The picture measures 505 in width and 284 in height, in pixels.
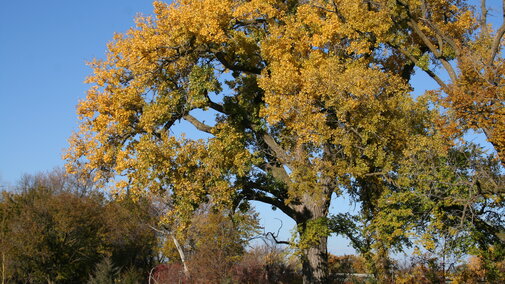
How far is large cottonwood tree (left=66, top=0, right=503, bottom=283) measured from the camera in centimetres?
1631

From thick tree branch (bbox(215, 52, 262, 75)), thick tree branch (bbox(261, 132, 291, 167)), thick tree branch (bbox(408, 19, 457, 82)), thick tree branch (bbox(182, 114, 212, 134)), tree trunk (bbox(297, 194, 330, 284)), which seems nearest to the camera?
thick tree branch (bbox(408, 19, 457, 82))

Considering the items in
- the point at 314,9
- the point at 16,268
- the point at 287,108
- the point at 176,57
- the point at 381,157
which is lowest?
the point at 16,268

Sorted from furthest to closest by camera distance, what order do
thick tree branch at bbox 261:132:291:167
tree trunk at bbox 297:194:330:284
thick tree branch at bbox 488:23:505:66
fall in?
1. tree trunk at bbox 297:194:330:284
2. thick tree branch at bbox 261:132:291:167
3. thick tree branch at bbox 488:23:505:66

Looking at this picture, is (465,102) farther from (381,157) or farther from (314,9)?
(314,9)

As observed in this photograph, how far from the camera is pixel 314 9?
18188 mm

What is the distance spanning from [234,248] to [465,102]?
43.4ft

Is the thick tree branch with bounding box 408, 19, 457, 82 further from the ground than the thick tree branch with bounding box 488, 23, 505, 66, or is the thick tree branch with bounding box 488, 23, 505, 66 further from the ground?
the thick tree branch with bounding box 408, 19, 457, 82

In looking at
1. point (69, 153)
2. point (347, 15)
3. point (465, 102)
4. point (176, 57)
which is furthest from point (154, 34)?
point (465, 102)

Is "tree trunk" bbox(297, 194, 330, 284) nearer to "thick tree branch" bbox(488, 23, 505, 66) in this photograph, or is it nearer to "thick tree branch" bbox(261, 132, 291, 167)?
"thick tree branch" bbox(261, 132, 291, 167)

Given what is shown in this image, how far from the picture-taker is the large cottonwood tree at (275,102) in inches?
642

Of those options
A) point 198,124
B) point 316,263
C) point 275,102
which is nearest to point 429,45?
point 275,102

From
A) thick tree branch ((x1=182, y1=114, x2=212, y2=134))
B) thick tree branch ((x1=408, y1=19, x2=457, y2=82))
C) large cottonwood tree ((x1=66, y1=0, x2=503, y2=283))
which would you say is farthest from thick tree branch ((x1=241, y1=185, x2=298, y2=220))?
thick tree branch ((x1=408, y1=19, x2=457, y2=82))

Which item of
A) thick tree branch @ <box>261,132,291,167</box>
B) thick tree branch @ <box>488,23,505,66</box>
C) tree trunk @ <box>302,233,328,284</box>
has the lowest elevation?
tree trunk @ <box>302,233,328,284</box>

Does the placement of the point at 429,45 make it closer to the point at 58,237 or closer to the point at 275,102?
the point at 275,102
